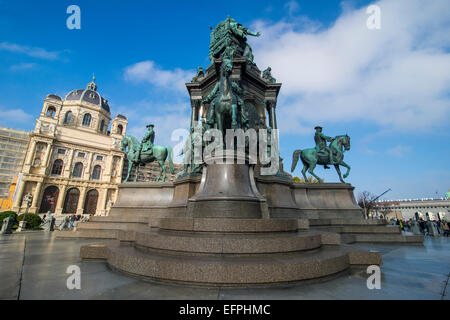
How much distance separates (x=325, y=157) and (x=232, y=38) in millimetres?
9503

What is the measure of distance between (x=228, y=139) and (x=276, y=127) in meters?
5.59

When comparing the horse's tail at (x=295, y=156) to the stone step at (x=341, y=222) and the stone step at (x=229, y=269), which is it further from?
the stone step at (x=229, y=269)

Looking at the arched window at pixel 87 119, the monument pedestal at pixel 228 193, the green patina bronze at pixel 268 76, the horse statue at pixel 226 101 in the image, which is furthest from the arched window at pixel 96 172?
the monument pedestal at pixel 228 193

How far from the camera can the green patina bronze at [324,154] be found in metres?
11.7

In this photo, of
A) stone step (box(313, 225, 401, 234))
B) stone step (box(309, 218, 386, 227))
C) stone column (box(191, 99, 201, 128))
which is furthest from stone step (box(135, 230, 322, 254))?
stone column (box(191, 99, 201, 128))

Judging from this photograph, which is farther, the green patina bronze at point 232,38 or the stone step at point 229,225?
the green patina bronze at point 232,38

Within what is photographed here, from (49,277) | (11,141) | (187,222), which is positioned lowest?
(49,277)

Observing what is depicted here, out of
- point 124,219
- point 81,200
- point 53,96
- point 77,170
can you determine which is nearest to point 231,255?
point 124,219

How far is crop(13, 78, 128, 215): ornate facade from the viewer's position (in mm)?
48719

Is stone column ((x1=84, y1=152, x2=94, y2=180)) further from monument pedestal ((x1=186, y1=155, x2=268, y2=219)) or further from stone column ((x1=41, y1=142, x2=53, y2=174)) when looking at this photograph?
monument pedestal ((x1=186, y1=155, x2=268, y2=219))

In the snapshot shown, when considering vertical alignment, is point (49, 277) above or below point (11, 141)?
below
